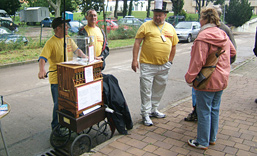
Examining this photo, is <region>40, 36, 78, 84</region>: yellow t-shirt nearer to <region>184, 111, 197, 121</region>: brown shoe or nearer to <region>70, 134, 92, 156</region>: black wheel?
<region>70, 134, 92, 156</region>: black wheel

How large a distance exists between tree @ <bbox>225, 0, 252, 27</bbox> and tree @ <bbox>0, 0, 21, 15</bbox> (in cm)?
3046

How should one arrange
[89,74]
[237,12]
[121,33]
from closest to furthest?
[89,74] < [121,33] < [237,12]

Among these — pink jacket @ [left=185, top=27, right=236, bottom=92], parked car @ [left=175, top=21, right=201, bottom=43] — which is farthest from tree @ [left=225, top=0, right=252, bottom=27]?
pink jacket @ [left=185, top=27, right=236, bottom=92]

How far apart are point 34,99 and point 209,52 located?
14.7 ft

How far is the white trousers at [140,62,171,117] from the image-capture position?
13.7 feet

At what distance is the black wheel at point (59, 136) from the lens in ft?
12.1

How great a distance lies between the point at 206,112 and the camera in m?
3.37

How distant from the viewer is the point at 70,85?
10.5ft

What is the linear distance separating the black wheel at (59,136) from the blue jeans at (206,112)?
1939 millimetres

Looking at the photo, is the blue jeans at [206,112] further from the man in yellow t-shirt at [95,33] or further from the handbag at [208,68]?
the man in yellow t-shirt at [95,33]

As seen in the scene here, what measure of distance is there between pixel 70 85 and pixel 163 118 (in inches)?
82.6

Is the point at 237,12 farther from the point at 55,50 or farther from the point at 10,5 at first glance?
the point at 55,50

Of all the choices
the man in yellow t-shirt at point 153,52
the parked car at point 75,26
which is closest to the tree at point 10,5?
the parked car at point 75,26

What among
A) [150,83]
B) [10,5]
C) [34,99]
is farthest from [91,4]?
[150,83]
